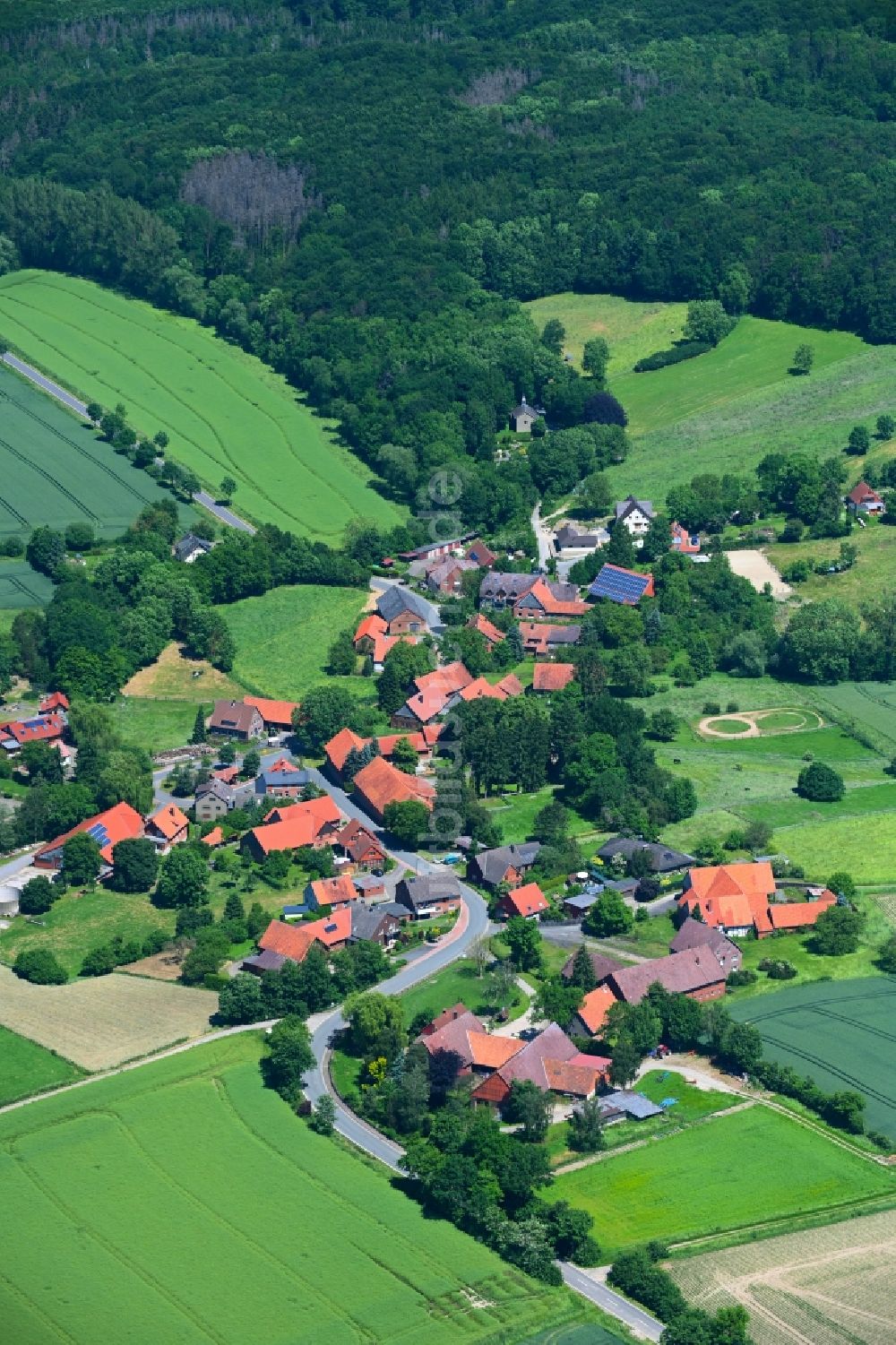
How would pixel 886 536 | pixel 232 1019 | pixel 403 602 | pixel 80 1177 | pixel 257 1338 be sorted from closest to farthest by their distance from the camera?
pixel 257 1338 < pixel 80 1177 < pixel 232 1019 < pixel 403 602 < pixel 886 536

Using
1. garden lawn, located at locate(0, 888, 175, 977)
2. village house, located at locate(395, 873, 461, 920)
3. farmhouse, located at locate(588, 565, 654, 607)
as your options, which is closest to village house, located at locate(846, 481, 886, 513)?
farmhouse, located at locate(588, 565, 654, 607)

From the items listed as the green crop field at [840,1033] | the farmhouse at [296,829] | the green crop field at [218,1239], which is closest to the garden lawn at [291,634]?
the farmhouse at [296,829]

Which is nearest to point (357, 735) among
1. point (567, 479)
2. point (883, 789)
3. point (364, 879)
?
point (364, 879)

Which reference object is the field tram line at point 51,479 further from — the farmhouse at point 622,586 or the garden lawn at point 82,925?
the garden lawn at point 82,925

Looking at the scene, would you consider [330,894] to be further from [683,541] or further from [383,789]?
[683,541]

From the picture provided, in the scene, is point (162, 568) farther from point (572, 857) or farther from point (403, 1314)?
point (403, 1314)

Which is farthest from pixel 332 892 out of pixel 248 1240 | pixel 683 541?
pixel 683 541

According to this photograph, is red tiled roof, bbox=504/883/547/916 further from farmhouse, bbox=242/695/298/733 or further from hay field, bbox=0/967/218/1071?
farmhouse, bbox=242/695/298/733
